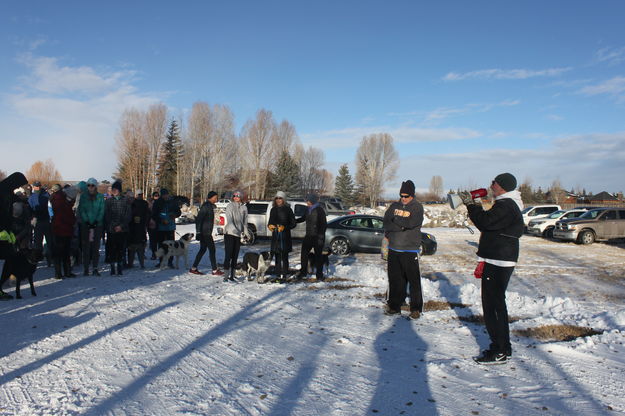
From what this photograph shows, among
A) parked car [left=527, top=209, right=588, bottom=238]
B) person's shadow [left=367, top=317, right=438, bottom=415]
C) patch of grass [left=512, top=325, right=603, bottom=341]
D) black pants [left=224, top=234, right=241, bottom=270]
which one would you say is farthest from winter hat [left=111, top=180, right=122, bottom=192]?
parked car [left=527, top=209, right=588, bottom=238]

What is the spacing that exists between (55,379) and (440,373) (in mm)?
3571

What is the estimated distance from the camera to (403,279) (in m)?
6.14

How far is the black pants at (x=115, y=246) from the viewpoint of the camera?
8594 millimetres

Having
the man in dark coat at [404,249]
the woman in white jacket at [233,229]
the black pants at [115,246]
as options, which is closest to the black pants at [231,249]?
the woman in white jacket at [233,229]

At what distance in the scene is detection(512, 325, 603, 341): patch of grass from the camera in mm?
5273

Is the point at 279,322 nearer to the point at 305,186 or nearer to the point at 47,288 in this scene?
the point at 47,288

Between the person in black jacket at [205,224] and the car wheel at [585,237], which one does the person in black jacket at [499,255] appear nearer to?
the person in black jacket at [205,224]

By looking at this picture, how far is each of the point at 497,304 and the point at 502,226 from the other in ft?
2.79

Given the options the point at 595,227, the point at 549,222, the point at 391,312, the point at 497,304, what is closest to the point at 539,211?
the point at 549,222

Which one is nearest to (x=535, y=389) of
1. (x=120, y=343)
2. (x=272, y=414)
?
(x=272, y=414)

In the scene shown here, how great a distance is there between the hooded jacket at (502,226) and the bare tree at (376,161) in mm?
61025

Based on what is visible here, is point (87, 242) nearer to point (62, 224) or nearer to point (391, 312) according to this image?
point (62, 224)

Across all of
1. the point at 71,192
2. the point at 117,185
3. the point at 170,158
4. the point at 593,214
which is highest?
the point at 170,158

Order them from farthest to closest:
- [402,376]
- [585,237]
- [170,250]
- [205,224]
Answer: [585,237], [170,250], [205,224], [402,376]
